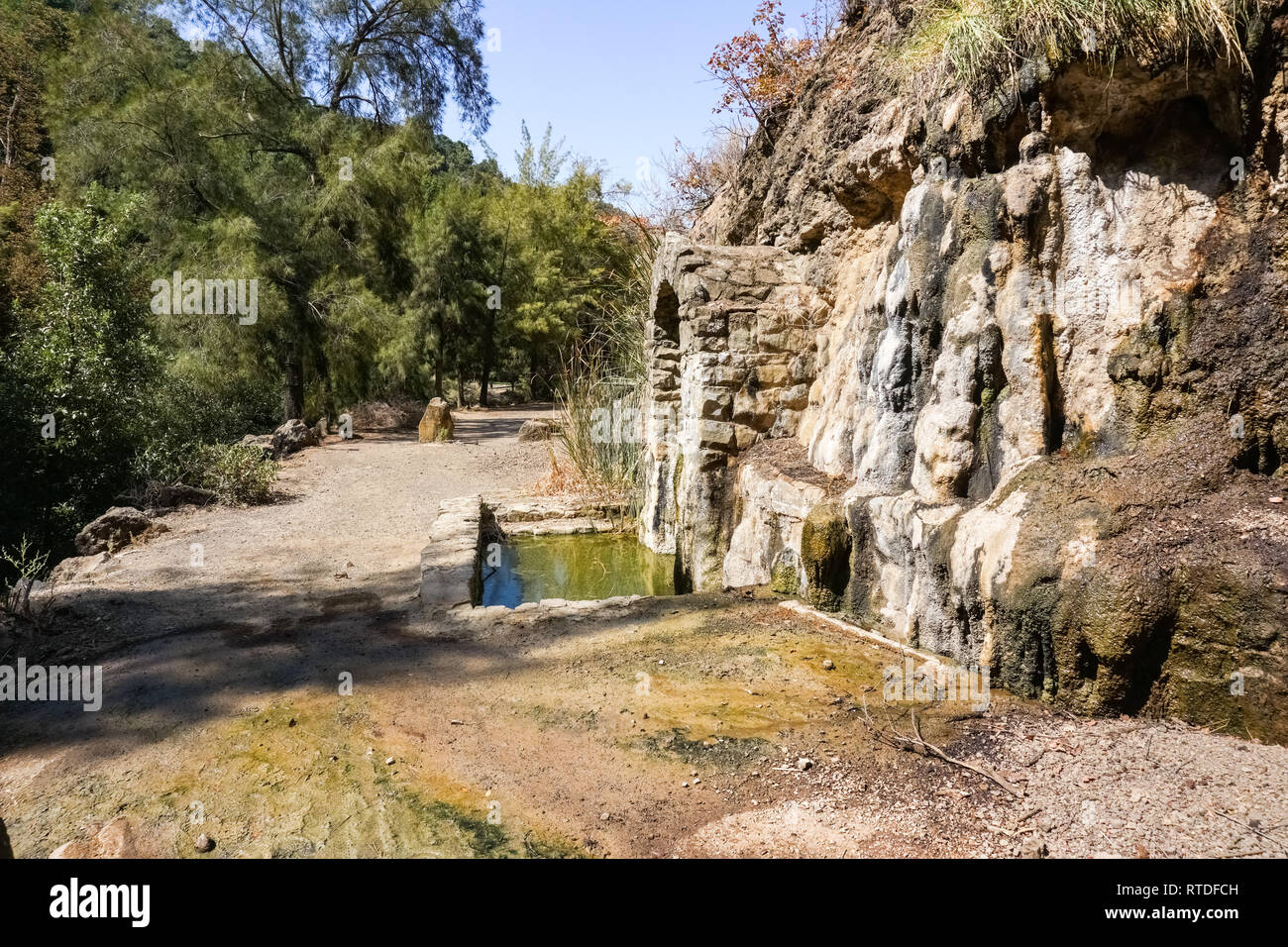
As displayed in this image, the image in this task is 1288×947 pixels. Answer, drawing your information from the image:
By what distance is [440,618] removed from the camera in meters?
4.88

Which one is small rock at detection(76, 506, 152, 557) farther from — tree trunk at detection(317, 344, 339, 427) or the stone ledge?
tree trunk at detection(317, 344, 339, 427)

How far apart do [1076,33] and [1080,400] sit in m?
1.60

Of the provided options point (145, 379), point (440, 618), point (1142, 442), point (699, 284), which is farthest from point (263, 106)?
point (1142, 442)

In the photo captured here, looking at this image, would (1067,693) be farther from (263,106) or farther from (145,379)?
(263,106)

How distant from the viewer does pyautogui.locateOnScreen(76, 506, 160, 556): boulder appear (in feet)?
21.9

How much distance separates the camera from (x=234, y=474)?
28.9ft

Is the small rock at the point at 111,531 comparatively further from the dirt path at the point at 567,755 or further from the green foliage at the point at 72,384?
the dirt path at the point at 567,755

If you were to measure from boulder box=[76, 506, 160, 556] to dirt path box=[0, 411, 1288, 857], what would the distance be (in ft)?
6.51

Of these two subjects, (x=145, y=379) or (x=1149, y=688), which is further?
(x=145, y=379)

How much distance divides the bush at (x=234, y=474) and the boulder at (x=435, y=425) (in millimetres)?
5239

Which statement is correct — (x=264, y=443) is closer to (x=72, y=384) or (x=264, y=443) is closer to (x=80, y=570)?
(x=72, y=384)

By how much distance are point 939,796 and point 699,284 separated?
15.4 ft

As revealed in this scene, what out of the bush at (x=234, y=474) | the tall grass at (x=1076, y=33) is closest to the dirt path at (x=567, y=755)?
the tall grass at (x=1076, y=33)

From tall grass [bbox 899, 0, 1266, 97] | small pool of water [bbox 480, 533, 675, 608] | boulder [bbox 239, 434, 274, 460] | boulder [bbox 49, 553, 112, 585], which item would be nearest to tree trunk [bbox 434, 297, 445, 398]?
boulder [bbox 239, 434, 274, 460]
